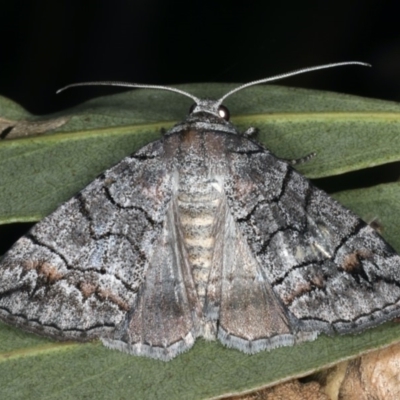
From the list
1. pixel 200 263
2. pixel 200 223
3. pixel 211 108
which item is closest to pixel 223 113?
pixel 211 108

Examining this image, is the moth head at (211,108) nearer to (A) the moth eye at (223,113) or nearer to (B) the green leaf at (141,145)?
(A) the moth eye at (223,113)

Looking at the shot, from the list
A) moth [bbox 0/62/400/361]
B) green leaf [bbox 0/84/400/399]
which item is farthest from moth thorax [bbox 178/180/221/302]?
green leaf [bbox 0/84/400/399]

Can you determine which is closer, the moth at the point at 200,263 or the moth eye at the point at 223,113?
the moth at the point at 200,263

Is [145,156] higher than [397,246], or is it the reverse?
[145,156]

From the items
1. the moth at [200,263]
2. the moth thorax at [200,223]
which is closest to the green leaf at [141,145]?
the moth at [200,263]

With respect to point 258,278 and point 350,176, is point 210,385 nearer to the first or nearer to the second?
point 258,278

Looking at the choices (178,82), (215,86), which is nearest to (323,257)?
(215,86)

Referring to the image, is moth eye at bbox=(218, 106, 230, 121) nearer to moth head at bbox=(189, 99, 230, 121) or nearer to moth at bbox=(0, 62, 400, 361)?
moth head at bbox=(189, 99, 230, 121)
